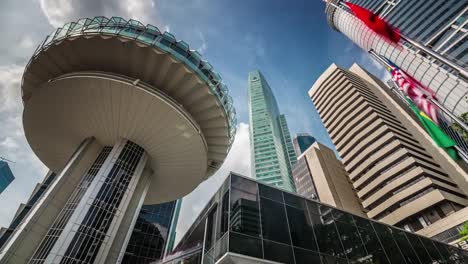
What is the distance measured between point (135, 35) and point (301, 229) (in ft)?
60.8

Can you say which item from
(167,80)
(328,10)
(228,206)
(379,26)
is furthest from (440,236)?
(328,10)

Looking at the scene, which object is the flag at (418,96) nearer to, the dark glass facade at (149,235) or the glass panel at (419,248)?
the glass panel at (419,248)

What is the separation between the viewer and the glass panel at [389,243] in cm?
1469

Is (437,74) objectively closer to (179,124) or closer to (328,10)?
(179,124)

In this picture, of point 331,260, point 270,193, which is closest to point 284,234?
Answer: point 270,193

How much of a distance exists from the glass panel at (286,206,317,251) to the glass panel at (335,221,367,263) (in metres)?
2.57

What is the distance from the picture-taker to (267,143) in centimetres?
10969

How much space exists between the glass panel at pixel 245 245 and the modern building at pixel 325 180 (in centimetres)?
3739

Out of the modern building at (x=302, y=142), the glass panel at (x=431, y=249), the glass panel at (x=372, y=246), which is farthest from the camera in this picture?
the modern building at (x=302, y=142)

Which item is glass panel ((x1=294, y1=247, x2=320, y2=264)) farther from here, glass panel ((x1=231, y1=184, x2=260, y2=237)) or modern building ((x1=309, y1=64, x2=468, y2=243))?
modern building ((x1=309, y1=64, x2=468, y2=243))

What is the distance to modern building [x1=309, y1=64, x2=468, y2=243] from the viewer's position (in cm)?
3472

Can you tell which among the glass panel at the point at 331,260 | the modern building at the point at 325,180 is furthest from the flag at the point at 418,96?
the modern building at the point at 325,180

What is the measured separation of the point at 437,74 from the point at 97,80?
28769 mm

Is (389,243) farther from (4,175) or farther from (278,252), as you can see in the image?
(4,175)
